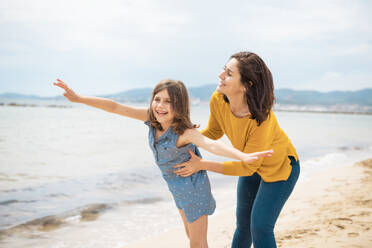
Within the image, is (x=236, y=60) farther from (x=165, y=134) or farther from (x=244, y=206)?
(x=244, y=206)

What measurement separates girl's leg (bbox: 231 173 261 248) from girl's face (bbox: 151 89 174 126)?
3.47 ft

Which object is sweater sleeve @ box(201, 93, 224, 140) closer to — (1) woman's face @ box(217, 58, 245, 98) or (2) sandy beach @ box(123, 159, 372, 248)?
(1) woman's face @ box(217, 58, 245, 98)

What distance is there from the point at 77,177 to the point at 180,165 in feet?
22.5

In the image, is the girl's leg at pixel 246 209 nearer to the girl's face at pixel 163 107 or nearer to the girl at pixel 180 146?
the girl at pixel 180 146

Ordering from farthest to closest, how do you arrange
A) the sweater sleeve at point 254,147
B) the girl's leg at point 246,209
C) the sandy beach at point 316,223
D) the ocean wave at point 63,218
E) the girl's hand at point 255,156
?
the ocean wave at point 63,218 → the sandy beach at point 316,223 → the girl's leg at point 246,209 → the sweater sleeve at point 254,147 → the girl's hand at point 255,156

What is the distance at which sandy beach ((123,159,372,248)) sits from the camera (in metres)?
4.12

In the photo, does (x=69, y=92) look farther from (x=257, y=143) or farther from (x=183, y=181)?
(x=257, y=143)

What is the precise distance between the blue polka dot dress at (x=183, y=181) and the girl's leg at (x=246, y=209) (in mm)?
428

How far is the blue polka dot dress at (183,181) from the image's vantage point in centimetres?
276

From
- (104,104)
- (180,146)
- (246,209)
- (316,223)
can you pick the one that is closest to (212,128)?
(180,146)

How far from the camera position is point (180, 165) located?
9.02ft

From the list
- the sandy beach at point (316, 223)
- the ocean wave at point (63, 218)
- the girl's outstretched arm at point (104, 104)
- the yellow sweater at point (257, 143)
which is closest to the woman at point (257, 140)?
the yellow sweater at point (257, 143)

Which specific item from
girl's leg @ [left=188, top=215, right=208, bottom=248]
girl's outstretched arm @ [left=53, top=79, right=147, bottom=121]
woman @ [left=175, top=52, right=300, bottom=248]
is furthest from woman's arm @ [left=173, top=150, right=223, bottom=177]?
girl's outstretched arm @ [left=53, top=79, right=147, bottom=121]

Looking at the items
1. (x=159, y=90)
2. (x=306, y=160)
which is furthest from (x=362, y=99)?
(x=159, y=90)
